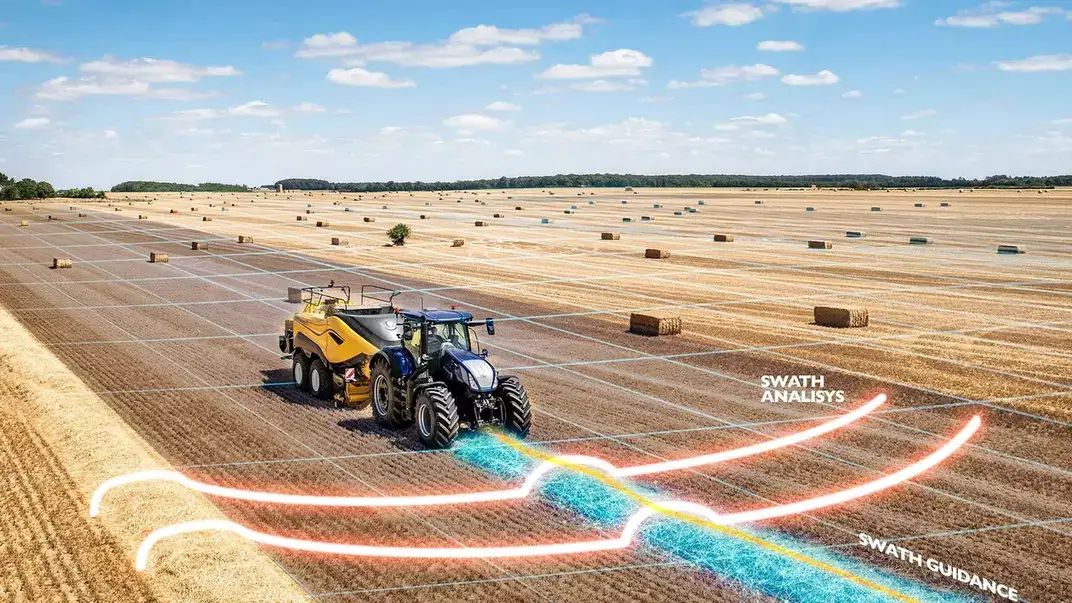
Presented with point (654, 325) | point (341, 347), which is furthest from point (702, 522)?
point (654, 325)

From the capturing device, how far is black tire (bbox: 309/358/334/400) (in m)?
20.2

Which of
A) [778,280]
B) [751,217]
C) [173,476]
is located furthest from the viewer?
[751,217]

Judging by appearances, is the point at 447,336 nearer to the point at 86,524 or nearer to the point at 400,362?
the point at 400,362

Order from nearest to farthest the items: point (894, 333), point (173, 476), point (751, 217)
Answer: point (173, 476) → point (894, 333) → point (751, 217)

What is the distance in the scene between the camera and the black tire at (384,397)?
17.5 metres

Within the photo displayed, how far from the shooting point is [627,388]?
21.9 meters

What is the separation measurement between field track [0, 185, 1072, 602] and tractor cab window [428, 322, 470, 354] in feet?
6.56

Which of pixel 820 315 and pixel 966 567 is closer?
pixel 966 567

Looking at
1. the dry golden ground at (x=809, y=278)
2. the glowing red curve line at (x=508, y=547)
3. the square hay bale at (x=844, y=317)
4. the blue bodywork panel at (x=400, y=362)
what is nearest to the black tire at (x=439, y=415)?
the blue bodywork panel at (x=400, y=362)

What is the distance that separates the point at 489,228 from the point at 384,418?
59.6m

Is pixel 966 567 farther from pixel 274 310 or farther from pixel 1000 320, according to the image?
pixel 274 310

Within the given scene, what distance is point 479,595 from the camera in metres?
11.1

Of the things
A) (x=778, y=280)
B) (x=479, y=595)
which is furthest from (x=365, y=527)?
(x=778, y=280)

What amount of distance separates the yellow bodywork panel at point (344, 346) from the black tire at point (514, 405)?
329 cm
